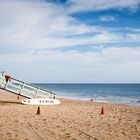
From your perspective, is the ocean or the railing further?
the ocean

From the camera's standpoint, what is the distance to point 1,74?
23.6 m

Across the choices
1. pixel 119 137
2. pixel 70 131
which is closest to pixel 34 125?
pixel 70 131

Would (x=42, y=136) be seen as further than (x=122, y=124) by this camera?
No

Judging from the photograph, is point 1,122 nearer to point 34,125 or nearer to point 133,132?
point 34,125

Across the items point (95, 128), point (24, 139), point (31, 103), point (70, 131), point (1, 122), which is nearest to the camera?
point (24, 139)

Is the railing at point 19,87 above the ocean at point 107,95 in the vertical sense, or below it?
above

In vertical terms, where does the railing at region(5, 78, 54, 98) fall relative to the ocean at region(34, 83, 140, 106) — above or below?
above

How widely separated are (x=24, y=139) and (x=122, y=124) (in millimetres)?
6012

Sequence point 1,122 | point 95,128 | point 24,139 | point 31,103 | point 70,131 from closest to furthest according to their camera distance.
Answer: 1. point 24,139
2. point 70,131
3. point 95,128
4. point 1,122
5. point 31,103

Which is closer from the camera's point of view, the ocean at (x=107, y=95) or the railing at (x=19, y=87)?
the railing at (x=19, y=87)

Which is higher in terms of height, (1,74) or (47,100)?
(1,74)

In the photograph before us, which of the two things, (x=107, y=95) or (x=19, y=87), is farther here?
(x=107, y=95)

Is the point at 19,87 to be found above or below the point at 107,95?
above

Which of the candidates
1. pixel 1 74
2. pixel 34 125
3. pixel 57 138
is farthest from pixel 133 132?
pixel 1 74
